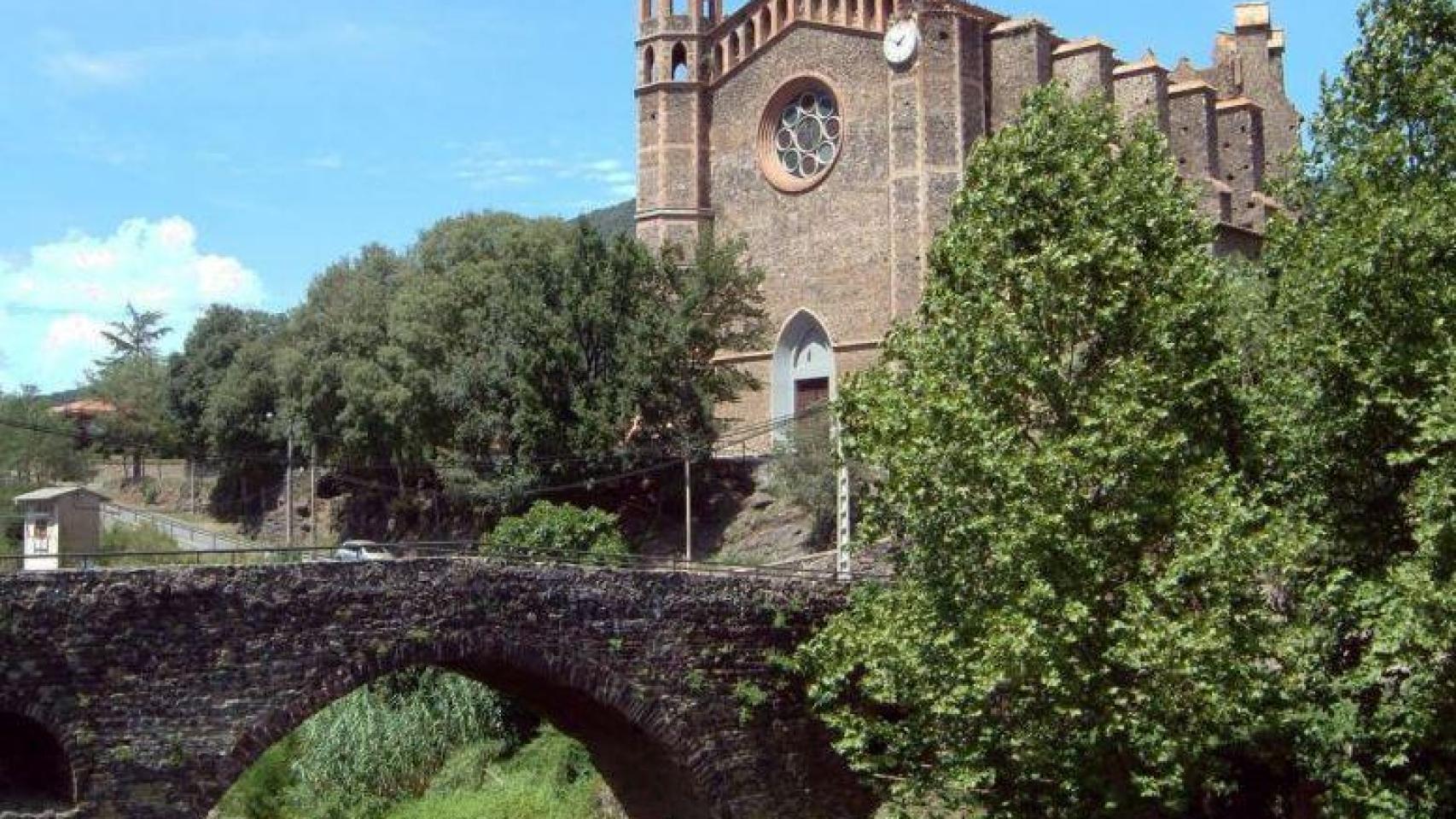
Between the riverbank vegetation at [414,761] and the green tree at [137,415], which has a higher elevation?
the green tree at [137,415]

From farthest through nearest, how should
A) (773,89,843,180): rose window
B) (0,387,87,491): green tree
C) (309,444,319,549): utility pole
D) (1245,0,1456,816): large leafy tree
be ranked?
1. (0,387,87,491): green tree
2. (773,89,843,180): rose window
3. (309,444,319,549): utility pole
4. (1245,0,1456,816): large leafy tree

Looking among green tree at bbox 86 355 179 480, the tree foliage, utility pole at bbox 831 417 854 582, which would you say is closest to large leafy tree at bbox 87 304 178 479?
green tree at bbox 86 355 179 480

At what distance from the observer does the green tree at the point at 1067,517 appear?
16.7 m

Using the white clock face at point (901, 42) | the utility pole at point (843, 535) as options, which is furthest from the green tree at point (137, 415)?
the utility pole at point (843, 535)

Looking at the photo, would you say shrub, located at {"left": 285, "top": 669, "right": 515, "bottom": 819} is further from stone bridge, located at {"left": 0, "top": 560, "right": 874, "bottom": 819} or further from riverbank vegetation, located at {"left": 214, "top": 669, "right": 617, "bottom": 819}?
stone bridge, located at {"left": 0, "top": 560, "right": 874, "bottom": 819}

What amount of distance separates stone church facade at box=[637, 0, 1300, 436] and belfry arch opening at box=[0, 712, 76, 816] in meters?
26.0

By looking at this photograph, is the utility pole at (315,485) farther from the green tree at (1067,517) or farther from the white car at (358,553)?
the green tree at (1067,517)

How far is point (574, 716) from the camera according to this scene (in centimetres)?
2120

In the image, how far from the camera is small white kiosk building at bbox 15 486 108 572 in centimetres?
2862

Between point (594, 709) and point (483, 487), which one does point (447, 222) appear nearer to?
point (483, 487)

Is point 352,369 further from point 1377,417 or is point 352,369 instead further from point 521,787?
point 1377,417

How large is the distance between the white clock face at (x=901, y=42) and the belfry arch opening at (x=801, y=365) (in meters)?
7.04

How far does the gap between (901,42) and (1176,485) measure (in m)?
26.5

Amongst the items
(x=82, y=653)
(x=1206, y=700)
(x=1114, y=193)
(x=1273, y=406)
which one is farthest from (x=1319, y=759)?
(x=82, y=653)
